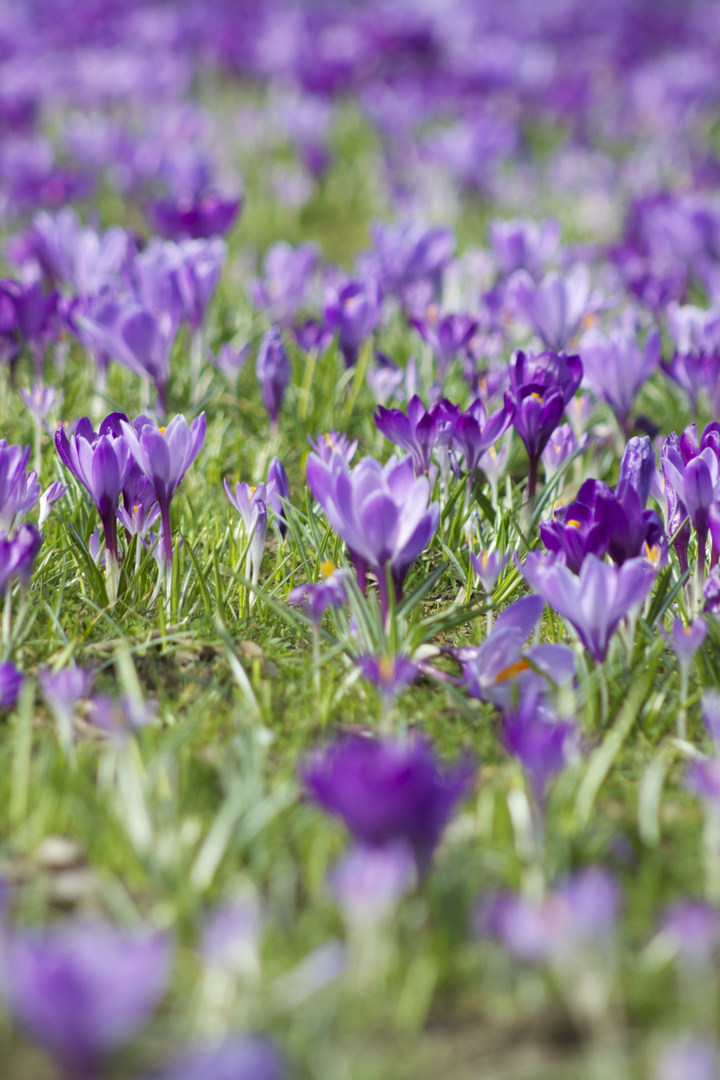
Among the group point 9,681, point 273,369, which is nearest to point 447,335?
point 273,369

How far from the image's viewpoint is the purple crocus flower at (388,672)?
6.13 feet

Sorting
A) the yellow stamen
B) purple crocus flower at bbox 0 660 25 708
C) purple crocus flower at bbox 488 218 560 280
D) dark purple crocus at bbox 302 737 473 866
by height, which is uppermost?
dark purple crocus at bbox 302 737 473 866

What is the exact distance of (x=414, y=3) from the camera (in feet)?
54.4

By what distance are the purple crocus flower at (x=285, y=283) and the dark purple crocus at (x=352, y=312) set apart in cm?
57

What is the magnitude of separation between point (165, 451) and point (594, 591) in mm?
992

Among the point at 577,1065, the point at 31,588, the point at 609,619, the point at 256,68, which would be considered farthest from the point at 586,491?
the point at 256,68

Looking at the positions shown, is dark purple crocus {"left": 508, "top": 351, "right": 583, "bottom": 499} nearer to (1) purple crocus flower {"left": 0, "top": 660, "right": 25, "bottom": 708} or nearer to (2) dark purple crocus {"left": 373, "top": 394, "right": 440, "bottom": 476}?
(2) dark purple crocus {"left": 373, "top": 394, "right": 440, "bottom": 476}

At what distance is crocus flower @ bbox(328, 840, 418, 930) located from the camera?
1.34m

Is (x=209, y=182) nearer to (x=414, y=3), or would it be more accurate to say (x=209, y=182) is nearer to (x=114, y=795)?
(x=114, y=795)

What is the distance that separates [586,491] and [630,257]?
3.16 m

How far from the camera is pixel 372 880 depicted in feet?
4.42

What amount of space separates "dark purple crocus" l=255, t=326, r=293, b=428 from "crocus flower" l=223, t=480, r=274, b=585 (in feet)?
2.64

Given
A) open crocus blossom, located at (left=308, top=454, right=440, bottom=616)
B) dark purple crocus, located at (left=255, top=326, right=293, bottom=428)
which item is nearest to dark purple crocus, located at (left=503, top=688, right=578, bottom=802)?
open crocus blossom, located at (left=308, top=454, right=440, bottom=616)

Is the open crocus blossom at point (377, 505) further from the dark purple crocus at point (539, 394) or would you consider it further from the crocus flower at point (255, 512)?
the dark purple crocus at point (539, 394)
